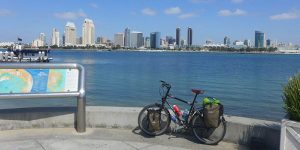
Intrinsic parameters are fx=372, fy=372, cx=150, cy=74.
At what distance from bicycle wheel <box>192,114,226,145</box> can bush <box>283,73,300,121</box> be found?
1.44m

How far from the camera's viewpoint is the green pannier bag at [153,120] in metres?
6.76

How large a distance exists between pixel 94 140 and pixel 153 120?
112 cm

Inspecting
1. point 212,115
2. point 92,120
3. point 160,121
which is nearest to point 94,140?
point 92,120

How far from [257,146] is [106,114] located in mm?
2937

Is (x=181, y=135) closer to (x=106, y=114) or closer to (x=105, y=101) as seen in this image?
(x=106, y=114)

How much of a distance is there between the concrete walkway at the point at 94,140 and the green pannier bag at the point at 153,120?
0.64 ft

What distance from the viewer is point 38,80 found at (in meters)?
7.06

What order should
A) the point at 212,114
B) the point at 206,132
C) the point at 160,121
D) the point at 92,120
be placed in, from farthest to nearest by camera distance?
the point at 92,120
the point at 160,121
the point at 206,132
the point at 212,114

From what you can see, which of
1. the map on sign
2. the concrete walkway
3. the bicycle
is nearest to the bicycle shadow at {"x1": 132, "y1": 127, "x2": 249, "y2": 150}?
the concrete walkway

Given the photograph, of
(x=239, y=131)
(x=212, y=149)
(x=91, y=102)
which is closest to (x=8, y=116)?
(x=212, y=149)

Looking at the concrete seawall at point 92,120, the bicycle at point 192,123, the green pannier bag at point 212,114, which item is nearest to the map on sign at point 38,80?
the concrete seawall at point 92,120

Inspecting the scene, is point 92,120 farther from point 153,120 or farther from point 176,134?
point 176,134

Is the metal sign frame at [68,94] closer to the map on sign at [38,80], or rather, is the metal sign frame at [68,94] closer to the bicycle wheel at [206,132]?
the map on sign at [38,80]

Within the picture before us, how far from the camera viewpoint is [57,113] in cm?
736
